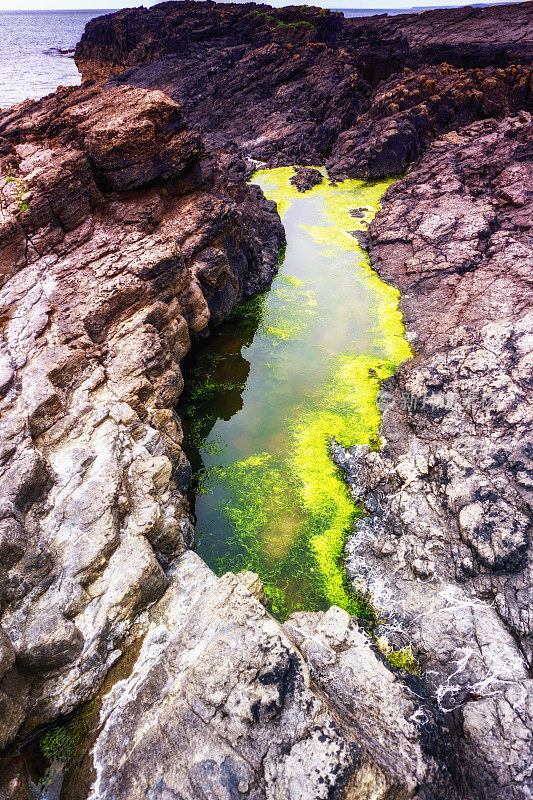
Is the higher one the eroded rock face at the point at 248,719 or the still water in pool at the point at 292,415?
the eroded rock face at the point at 248,719

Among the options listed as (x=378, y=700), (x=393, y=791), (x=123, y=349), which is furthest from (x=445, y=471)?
(x=123, y=349)

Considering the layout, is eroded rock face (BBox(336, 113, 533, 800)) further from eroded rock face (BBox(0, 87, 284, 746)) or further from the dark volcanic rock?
the dark volcanic rock

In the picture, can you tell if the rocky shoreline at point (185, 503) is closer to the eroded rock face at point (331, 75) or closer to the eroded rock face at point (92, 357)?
the eroded rock face at point (92, 357)

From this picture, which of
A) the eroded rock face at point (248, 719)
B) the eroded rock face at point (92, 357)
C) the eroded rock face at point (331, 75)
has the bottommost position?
the eroded rock face at point (248, 719)

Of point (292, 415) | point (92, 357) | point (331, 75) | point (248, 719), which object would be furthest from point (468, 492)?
point (331, 75)

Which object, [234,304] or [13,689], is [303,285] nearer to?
[234,304]

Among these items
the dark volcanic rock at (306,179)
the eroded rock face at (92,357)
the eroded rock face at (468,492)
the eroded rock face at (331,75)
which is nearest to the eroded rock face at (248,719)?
the eroded rock face at (92,357)
